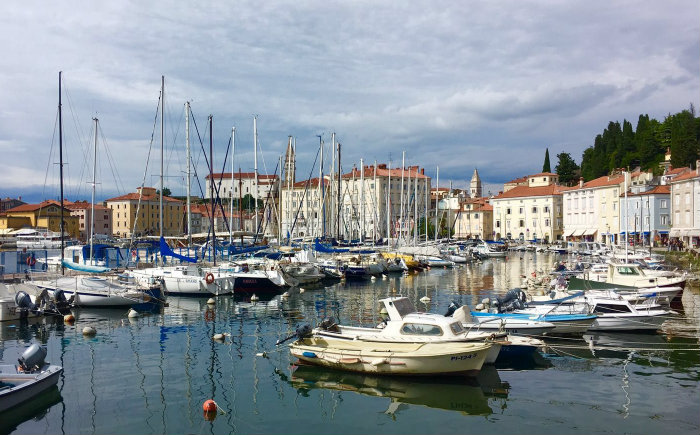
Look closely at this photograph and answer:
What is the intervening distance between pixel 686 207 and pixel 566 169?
7453cm

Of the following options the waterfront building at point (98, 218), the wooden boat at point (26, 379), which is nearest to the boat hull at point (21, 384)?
the wooden boat at point (26, 379)

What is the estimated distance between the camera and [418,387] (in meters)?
17.2

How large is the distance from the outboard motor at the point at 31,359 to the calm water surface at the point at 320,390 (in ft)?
3.17

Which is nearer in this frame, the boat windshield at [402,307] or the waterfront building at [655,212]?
the boat windshield at [402,307]

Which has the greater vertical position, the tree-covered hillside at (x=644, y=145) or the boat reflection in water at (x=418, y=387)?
the tree-covered hillside at (x=644, y=145)

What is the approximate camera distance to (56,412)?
15.3 metres

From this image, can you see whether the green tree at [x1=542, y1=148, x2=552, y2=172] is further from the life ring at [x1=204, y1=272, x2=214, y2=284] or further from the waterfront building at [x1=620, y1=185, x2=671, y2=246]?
the life ring at [x1=204, y1=272, x2=214, y2=284]

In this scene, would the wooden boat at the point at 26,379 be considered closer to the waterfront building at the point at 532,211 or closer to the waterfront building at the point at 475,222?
the waterfront building at the point at 532,211

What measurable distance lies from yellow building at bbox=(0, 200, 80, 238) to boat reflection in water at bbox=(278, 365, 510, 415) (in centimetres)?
12913

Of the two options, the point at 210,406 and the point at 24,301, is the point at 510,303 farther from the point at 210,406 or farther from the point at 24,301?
the point at 24,301

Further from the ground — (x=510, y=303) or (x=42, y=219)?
(x=42, y=219)

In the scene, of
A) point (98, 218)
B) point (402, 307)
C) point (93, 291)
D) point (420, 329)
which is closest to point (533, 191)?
point (98, 218)

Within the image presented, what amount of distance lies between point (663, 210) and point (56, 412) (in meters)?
87.1

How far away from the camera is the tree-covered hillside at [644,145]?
98.0m
